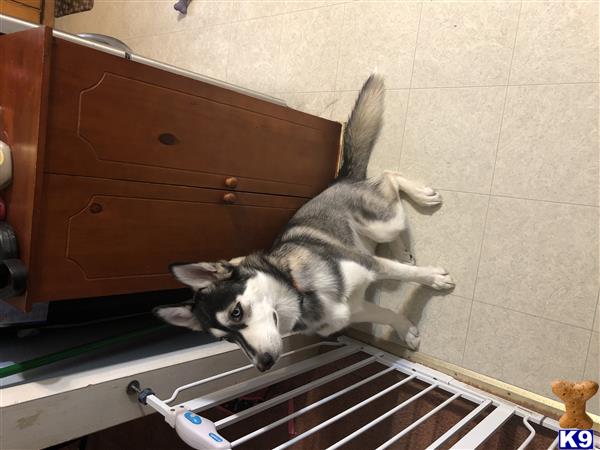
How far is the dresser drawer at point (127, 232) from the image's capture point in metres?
Result: 1.38

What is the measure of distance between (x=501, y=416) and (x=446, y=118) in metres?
1.29

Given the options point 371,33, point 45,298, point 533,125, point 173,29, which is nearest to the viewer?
point 45,298

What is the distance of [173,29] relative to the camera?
12.1 ft

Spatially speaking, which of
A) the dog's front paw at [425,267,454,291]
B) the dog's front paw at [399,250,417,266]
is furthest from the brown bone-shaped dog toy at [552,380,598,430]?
the dog's front paw at [399,250,417,266]

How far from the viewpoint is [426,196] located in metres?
2.06

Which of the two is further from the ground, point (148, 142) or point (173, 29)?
Answer: point (173, 29)

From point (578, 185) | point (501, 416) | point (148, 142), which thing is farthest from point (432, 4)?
point (501, 416)

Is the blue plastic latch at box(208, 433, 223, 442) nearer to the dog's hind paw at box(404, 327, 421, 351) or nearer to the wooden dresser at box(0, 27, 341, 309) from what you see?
the wooden dresser at box(0, 27, 341, 309)

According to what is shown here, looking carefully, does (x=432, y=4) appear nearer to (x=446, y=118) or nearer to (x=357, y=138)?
(x=446, y=118)

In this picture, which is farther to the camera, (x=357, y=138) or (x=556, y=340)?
(x=357, y=138)

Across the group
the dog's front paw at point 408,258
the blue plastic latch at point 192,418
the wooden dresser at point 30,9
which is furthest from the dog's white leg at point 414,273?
the wooden dresser at point 30,9

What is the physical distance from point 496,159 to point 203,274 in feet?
4.37

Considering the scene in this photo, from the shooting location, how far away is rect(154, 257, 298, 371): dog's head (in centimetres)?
151

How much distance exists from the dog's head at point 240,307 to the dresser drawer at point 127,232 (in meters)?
0.20
